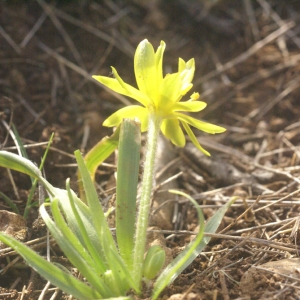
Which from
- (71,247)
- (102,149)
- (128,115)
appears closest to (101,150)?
(102,149)

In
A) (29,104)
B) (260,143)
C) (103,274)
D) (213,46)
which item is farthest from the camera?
(213,46)

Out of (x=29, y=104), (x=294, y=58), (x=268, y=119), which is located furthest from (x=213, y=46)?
(x=29, y=104)

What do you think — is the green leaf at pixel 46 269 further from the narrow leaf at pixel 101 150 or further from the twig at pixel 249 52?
the twig at pixel 249 52

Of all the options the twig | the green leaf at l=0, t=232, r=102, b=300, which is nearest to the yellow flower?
the green leaf at l=0, t=232, r=102, b=300

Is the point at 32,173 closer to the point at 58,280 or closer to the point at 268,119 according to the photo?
the point at 58,280

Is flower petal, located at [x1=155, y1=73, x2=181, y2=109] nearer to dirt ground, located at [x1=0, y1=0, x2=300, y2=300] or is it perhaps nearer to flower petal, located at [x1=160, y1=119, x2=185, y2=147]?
flower petal, located at [x1=160, y1=119, x2=185, y2=147]

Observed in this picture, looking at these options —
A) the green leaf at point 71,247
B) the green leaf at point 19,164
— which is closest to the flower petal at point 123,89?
the green leaf at point 19,164

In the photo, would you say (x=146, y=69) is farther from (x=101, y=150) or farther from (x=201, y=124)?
(x=101, y=150)
